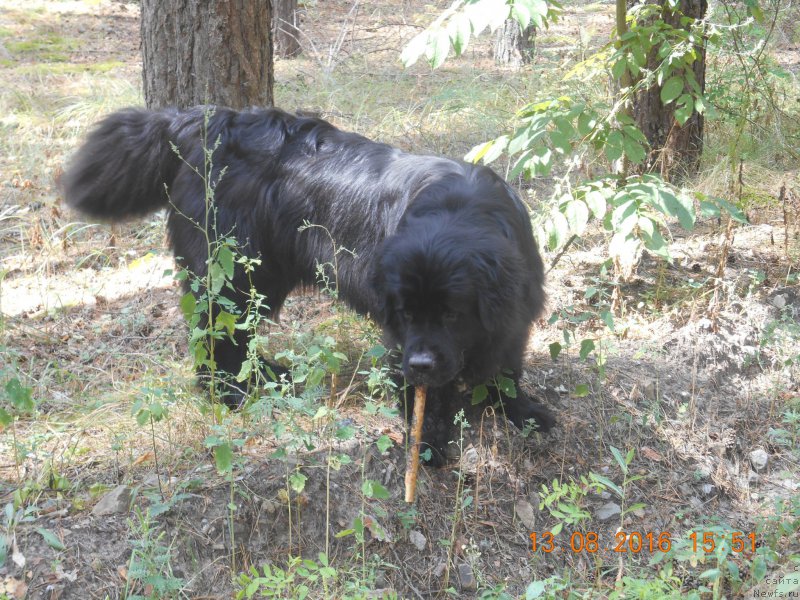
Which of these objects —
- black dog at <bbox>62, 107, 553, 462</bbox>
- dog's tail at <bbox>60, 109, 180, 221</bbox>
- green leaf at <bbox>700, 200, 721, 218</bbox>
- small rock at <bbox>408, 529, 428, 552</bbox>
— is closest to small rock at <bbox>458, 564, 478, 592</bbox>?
small rock at <bbox>408, 529, 428, 552</bbox>

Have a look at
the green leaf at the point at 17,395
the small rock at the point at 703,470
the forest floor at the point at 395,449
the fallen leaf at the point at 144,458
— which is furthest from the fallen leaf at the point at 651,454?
the green leaf at the point at 17,395

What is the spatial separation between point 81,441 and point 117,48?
9.27 metres

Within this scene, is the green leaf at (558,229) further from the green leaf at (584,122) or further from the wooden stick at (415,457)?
the wooden stick at (415,457)

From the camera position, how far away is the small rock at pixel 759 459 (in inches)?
157

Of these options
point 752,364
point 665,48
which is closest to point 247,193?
point 665,48

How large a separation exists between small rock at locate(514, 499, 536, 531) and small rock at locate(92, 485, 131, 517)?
1.77m

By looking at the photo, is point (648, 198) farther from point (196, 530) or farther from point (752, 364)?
point (196, 530)

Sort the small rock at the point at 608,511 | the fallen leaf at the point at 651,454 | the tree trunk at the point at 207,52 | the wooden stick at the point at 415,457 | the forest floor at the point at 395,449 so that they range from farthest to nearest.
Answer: the tree trunk at the point at 207,52 → the fallen leaf at the point at 651,454 → the small rock at the point at 608,511 → the wooden stick at the point at 415,457 → the forest floor at the point at 395,449

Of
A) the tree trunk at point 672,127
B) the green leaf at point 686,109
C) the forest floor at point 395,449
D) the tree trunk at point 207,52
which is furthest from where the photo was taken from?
the tree trunk at point 672,127

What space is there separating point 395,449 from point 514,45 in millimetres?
7681

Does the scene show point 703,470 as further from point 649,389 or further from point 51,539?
point 51,539

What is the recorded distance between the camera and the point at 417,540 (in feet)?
11.1

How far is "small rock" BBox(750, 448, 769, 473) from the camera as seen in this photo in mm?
4000

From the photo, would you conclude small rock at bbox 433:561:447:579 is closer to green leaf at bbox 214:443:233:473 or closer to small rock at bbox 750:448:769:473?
green leaf at bbox 214:443:233:473
